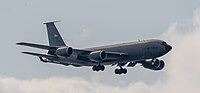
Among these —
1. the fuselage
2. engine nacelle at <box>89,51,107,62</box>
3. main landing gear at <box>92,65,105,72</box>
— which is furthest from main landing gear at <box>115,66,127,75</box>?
main landing gear at <box>92,65,105,72</box>

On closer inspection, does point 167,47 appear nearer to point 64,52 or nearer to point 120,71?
point 120,71

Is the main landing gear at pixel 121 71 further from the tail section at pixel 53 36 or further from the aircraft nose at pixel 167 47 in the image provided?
the tail section at pixel 53 36

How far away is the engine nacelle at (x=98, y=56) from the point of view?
10994 centimetres

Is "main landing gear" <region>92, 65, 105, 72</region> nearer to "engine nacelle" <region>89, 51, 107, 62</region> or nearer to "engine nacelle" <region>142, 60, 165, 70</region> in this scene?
"engine nacelle" <region>89, 51, 107, 62</region>

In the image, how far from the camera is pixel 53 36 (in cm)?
13062

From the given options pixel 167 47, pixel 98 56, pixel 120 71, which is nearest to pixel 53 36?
pixel 120 71

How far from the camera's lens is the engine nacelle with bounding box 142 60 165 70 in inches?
4512

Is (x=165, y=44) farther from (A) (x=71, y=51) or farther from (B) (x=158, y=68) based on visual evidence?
(A) (x=71, y=51)

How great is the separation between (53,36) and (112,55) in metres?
23.7

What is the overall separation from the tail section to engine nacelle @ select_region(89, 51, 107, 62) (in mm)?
17847

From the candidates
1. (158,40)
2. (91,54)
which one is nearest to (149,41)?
(158,40)

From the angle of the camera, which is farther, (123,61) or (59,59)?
(59,59)

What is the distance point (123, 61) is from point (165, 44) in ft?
25.0

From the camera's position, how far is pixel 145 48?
10794cm
